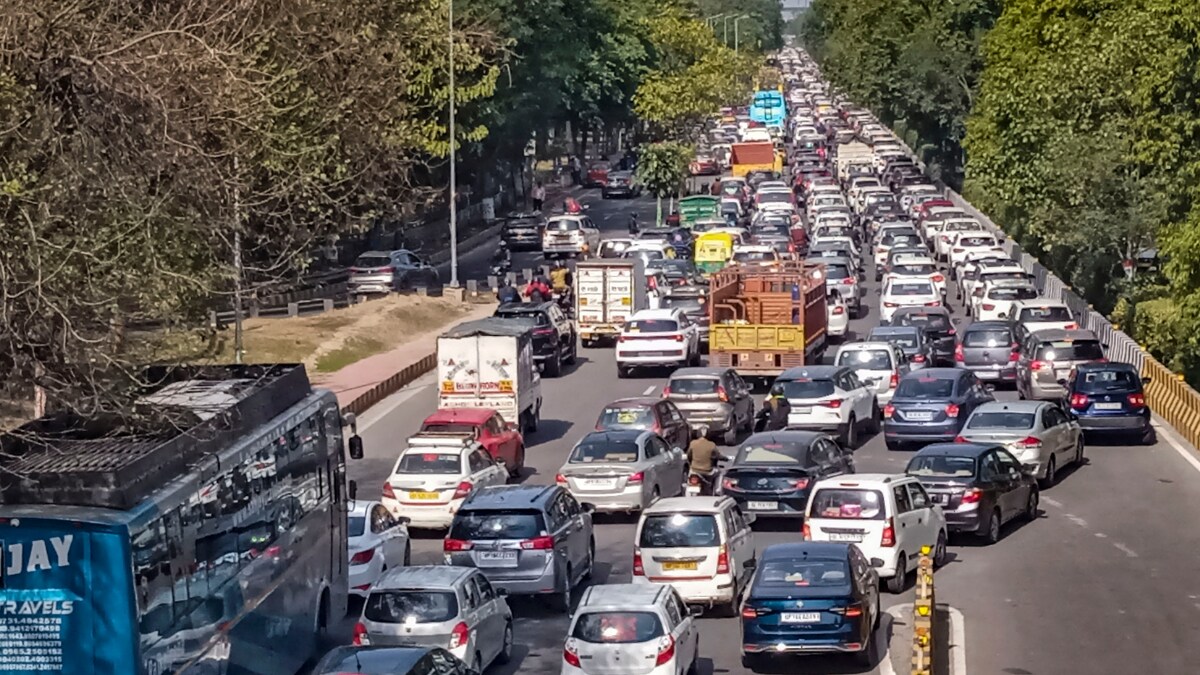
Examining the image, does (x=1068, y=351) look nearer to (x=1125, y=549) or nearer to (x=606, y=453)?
(x=1125, y=549)

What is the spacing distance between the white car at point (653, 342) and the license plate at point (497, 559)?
20.2 metres

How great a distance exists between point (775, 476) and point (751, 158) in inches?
3194

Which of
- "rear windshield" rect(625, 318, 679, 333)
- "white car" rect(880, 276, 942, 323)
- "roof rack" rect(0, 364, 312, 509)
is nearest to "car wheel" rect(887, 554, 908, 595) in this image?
"roof rack" rect(0, 364, 312, 509)

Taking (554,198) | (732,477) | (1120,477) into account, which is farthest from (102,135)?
(554,198)

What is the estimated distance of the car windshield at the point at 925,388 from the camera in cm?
3519

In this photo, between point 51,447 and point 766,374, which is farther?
point 766,374

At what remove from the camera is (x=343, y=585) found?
23.6m

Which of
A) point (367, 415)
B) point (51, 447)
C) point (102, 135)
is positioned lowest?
point (367, 415)

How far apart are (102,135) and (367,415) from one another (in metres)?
20.5

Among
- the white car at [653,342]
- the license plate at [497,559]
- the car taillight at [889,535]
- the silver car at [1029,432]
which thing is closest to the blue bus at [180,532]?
the license plate at [497,559]

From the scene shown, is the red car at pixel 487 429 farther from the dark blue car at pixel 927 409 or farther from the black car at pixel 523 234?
the black car at pixel 523 234

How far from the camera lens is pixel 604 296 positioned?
4959cm

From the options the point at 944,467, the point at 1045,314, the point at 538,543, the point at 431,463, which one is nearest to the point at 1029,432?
the point at 944,467

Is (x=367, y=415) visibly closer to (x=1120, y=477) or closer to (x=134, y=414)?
(x=1120, y=477)
